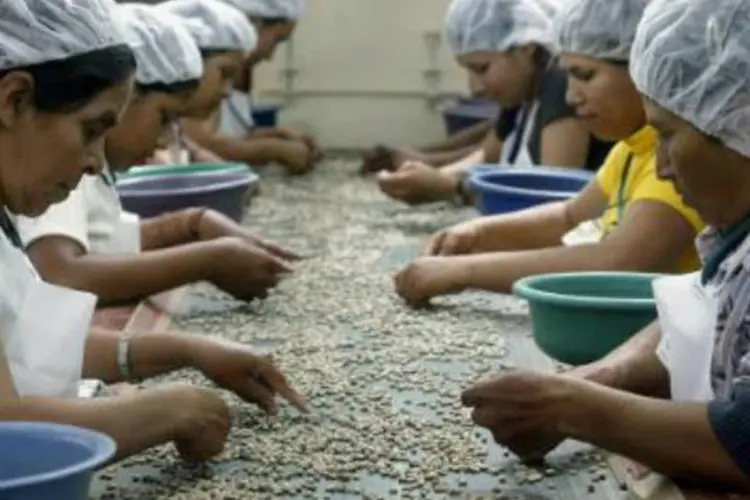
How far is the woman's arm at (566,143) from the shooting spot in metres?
3.27

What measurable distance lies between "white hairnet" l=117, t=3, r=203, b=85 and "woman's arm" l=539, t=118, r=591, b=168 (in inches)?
39.0

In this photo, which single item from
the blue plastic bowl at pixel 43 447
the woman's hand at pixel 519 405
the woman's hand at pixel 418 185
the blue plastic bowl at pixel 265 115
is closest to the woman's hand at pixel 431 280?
the woman's hand at pixel 519 405

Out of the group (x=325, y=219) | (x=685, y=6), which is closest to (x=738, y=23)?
(x=685, y=6)

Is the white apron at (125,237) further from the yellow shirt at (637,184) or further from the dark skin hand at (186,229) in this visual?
the yellow shirt at (637,184)

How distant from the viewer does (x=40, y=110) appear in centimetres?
154

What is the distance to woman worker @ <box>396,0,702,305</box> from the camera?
2.26 metres

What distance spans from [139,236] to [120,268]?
30cm

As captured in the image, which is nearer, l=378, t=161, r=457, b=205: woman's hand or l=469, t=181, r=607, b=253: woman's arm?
l=469, t=181, r=607, b=253: woman's arm

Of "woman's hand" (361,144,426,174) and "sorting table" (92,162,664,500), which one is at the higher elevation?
"sorting table" (92,162,664,500)

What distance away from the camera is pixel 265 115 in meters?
5.32

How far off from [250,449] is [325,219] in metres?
1.95

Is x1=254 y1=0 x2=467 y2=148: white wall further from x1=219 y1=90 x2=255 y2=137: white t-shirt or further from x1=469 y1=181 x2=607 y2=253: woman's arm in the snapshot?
x1=469 y1=181 x2=607 y2=253: woman's arm

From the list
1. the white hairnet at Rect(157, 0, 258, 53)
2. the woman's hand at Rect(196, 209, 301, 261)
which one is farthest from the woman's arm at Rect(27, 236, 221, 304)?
the white hairnet at Rect(157, 0, 258, 53)

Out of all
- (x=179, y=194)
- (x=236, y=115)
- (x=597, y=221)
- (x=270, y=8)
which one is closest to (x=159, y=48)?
(x=179, y=194)
